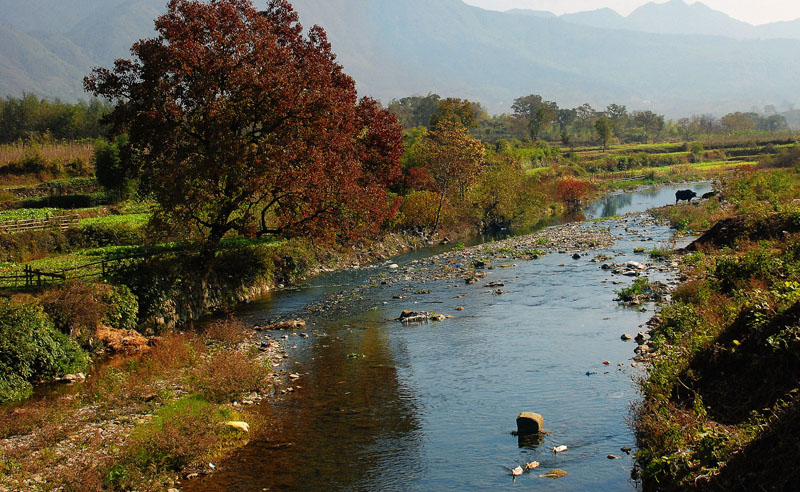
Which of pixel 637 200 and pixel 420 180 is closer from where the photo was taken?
pixel 420 180

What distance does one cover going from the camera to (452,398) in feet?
57.7

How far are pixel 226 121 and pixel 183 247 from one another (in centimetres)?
673

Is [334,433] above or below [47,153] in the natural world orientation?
below

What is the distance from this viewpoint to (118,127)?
2909 centimetres

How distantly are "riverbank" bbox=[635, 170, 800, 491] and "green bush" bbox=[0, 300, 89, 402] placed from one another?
1602 cm

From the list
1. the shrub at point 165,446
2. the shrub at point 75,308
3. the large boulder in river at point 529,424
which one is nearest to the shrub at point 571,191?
the shrub at point 75,308

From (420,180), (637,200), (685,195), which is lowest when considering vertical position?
(637,200)

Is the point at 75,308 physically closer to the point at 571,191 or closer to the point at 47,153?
the point at 571,191

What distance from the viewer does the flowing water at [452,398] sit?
13281 millimetres

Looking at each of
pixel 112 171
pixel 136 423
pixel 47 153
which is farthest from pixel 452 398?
pixel 47 153

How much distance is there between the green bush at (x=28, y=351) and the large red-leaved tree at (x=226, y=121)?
26.2ft

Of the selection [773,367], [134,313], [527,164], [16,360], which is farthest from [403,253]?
[527,164]

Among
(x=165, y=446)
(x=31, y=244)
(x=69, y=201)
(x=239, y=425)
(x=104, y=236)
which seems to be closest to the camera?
(x=165, y=446)

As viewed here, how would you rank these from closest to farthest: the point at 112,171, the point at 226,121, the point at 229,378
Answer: the point at 229,378 → the point at 226,121 → the point at 112,171
